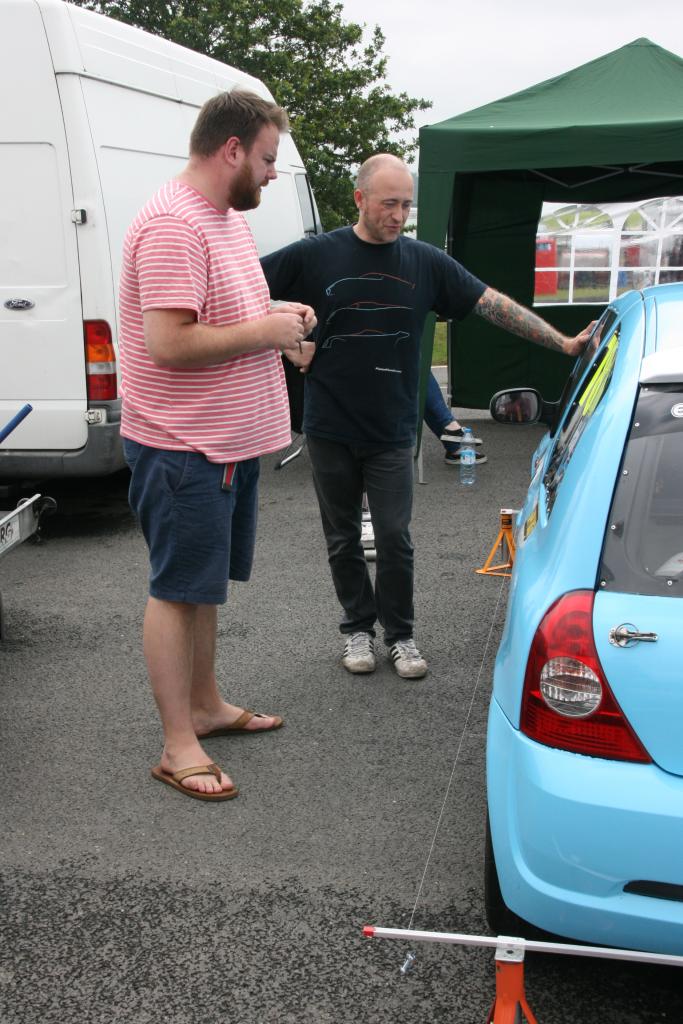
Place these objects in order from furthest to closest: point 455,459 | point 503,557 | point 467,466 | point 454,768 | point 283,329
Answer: point 455,459, point 467,466, point 503,557, point 454,768, point 283,329

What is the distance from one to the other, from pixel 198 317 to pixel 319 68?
903 inches

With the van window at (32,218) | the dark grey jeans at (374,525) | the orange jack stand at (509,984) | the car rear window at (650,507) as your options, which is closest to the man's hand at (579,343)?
the dark grey jeans at (374,525)

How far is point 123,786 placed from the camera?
3406mm

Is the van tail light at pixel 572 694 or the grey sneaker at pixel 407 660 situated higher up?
the van tail light at pixel 572 694

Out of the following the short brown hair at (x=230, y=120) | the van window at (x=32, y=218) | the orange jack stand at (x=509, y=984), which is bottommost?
the orange jack stand at (x=509, y=984)

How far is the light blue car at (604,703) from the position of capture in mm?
1997

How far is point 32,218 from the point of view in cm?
582

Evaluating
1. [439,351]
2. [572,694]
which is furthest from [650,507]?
[439,351]

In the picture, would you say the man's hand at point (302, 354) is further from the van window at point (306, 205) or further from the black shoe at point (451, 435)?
the van window at point (306, 205)

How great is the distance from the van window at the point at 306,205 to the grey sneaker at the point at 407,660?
6.71 m

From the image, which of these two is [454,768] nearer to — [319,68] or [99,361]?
[99,361]

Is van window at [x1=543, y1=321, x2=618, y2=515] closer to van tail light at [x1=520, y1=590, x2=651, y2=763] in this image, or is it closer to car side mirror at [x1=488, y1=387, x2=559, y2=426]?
car side mirror at [x1=488, y1=387, x2=559, y2=426]

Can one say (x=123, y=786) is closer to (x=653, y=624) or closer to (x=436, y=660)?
(x=436, y=660)

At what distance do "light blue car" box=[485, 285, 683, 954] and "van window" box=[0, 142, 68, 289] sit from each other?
4220 millimetres
